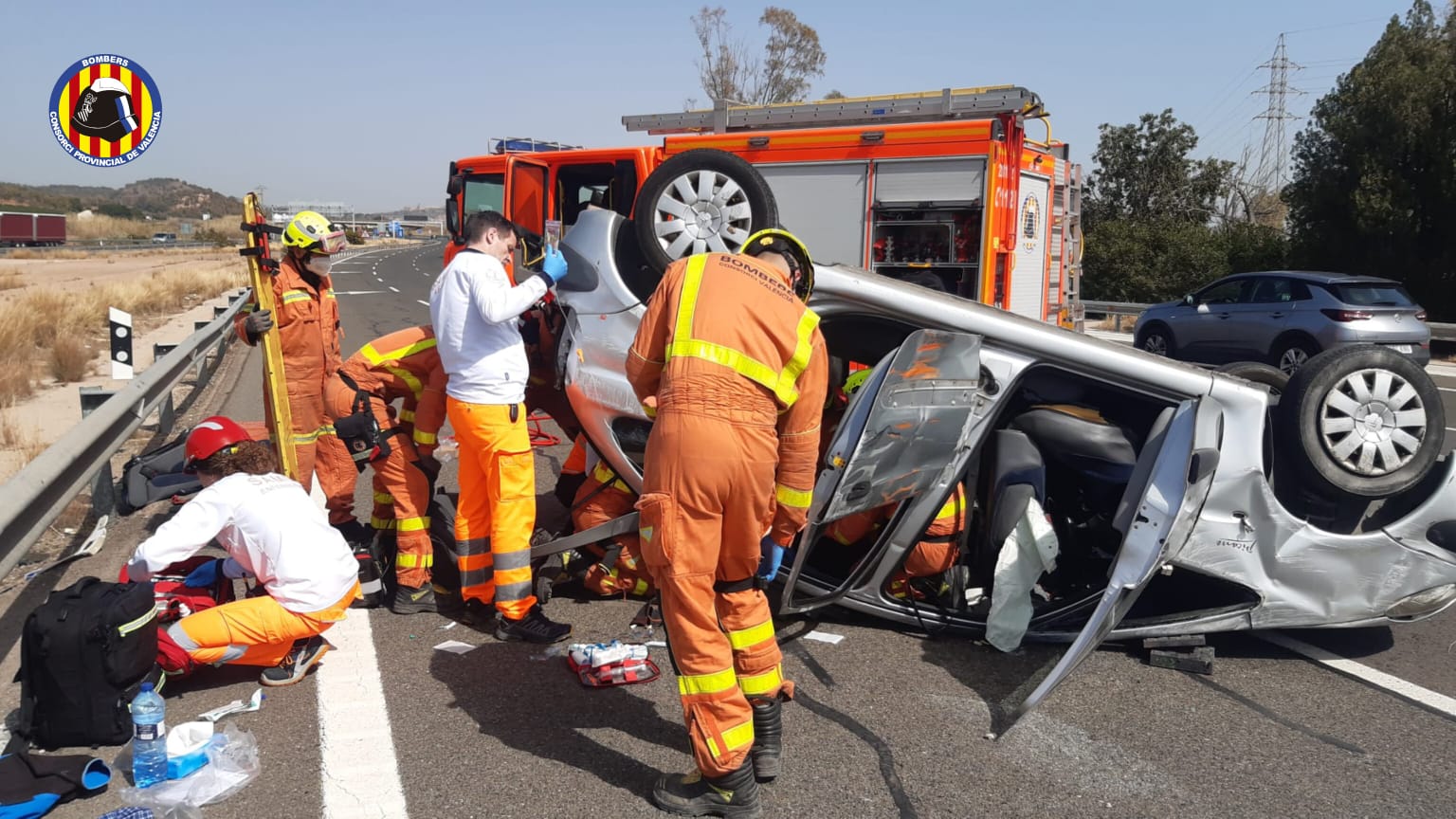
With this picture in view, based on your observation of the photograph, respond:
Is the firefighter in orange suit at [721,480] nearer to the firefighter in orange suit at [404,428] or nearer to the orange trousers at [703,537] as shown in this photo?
the orange trousers at [703,537]

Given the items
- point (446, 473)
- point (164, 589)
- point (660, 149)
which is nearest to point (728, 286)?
point (164, 589)

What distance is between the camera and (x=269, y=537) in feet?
12.1

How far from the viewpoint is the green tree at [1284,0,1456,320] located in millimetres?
18266

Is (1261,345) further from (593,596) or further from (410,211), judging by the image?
(410,211)

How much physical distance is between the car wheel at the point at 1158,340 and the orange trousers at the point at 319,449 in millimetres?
12485

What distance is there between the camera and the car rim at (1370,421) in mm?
3746

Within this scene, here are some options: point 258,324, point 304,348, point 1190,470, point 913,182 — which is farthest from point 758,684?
point 913,182


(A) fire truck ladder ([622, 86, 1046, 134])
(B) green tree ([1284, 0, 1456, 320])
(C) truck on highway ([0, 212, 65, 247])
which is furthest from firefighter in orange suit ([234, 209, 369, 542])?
(C) truck on highway ([0, 212, 65, 247])

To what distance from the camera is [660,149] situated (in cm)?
1052

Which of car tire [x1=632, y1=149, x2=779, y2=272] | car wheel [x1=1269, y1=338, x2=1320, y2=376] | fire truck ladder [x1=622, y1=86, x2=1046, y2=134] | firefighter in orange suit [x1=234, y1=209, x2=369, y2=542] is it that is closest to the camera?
firefighter in orange suit [x1=234, y1=209, x2=369, y2=542]

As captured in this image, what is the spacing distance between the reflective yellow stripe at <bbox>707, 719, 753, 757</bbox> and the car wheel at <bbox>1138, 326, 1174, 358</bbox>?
13494 mm

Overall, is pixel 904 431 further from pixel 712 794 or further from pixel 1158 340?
pixel 1158 340

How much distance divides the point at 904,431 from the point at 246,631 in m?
2.41

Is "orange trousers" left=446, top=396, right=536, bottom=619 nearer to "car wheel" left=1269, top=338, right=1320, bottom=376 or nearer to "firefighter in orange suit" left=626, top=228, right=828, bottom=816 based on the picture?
"firefighter in orange suit" left=626, top=228, right=828, bottom=816
